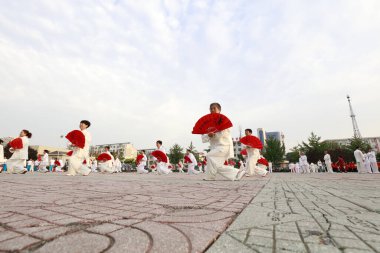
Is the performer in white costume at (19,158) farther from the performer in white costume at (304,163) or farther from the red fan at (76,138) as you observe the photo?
the performer in white costume at (304,163)

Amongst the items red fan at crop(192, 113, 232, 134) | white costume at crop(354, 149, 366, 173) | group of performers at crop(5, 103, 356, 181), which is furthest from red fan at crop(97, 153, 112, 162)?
white costume at crop(354, 149, 366, 173)

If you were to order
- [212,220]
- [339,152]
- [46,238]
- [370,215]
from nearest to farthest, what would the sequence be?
[46,238], [212,220], [370,215], [339,152]

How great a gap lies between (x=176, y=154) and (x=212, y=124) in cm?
4522

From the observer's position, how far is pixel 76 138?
1003 centimetres

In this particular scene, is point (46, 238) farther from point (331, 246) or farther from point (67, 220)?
point (331, 246)

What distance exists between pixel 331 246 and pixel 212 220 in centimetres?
74

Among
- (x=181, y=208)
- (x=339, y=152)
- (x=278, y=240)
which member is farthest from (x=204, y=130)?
(x=339, y=152)

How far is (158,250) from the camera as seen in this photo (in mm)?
1006

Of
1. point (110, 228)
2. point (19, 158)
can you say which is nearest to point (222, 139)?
point (110, 228)

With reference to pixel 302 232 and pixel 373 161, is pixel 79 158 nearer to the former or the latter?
pixel 302 232

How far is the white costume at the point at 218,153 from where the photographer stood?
680 cm

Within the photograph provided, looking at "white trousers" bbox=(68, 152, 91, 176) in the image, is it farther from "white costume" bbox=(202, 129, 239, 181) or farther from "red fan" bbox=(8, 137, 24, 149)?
"white costume" bbox=(202, 129, 239, 181)

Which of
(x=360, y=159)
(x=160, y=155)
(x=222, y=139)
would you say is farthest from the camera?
(x=360, y=159)

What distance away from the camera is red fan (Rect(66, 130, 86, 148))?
32.8 ft
